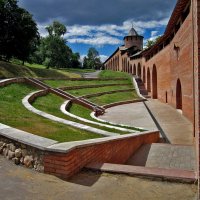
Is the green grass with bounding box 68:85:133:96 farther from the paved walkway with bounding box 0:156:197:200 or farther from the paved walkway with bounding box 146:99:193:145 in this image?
the paved walkway with bounding box 0:156:197:200

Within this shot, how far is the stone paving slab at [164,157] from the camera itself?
7.33 meters

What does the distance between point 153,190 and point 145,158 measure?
160 inches

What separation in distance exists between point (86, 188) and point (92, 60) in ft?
304

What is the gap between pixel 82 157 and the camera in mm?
5000

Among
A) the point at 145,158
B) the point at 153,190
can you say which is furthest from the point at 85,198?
the point at 145,158

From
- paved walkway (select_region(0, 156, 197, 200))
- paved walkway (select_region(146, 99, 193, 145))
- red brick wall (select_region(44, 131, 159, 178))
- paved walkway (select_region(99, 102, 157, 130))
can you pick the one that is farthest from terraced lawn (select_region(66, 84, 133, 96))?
paved walkway (select_region(0, 156, 197, 200))

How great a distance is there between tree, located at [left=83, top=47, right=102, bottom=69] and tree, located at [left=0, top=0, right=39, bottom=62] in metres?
59.4

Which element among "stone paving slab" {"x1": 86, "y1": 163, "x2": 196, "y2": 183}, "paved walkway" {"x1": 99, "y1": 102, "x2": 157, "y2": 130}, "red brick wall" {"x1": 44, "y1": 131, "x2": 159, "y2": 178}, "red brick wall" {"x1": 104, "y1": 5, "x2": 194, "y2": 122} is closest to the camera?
"stone paving slab" {"x1": 86, "y1": 163, "x2": 196, "y2": 183}

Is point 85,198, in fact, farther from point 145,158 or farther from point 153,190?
point 145,158

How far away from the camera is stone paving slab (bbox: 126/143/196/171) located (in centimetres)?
733

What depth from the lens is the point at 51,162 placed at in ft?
15.4

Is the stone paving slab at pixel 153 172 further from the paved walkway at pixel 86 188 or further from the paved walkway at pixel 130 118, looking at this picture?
the paved walkway at pixel 130 118

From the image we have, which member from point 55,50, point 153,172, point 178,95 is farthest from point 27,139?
point 55,50

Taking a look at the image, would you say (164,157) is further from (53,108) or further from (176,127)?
(53,108)
